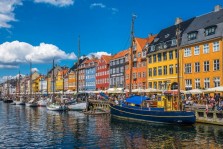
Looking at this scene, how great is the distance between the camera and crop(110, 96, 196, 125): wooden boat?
36.4 m

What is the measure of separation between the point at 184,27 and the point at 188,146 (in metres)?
44.5

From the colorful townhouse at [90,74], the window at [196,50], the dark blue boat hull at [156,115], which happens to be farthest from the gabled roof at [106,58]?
the dark blue boat hull at [156,115]

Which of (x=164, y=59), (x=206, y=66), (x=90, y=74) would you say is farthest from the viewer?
(x=90, y=74)

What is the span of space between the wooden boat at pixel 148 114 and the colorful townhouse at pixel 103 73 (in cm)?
5154

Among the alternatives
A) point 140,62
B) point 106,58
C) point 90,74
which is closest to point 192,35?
point 140,62

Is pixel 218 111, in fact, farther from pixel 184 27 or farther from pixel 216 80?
pixel 184 27

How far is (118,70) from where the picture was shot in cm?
9156

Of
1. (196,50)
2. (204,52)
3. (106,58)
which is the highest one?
(106,58)

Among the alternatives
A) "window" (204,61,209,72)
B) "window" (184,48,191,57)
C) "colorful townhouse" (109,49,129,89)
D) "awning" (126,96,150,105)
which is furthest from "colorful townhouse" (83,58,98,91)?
"awning" (126,96,150,105)

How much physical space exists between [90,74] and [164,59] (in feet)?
157

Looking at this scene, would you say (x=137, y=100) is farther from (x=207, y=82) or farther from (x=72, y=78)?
(x=72, y=78)

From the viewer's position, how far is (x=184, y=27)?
215 ft

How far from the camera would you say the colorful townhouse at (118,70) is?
3494 inches

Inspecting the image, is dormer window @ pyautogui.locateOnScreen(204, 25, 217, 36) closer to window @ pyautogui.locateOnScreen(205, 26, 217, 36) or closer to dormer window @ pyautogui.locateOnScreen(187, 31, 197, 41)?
window @ pyautogui.locateOnScreen(205, 26, 217, 36)
